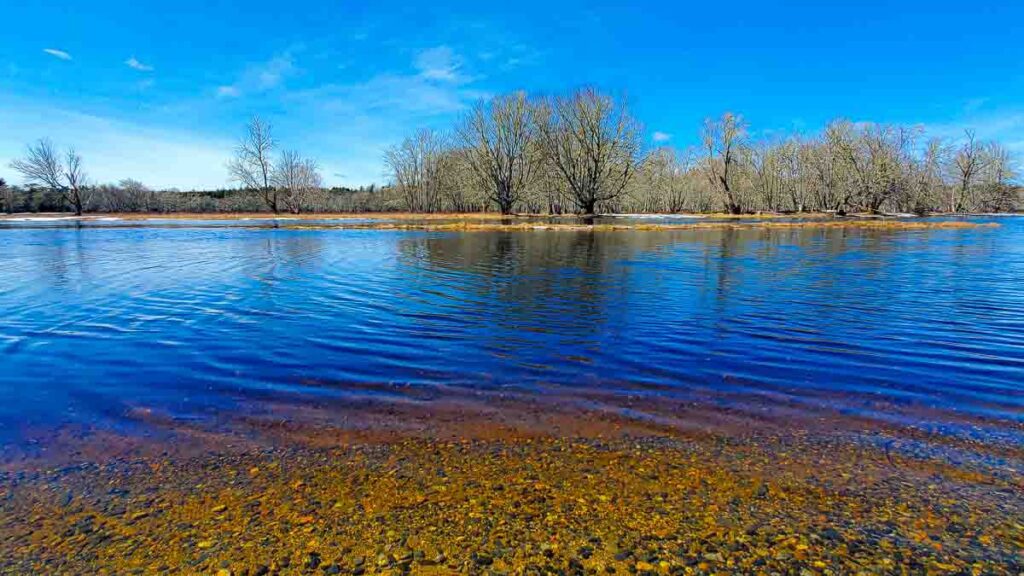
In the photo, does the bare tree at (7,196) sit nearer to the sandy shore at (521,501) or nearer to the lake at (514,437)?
the lake at (514,437)

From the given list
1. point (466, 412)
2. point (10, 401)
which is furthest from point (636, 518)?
point (10, 401)

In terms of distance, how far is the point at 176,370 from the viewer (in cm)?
641

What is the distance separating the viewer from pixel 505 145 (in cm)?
6569

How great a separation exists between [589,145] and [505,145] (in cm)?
1206

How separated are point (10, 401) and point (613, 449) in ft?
21.1

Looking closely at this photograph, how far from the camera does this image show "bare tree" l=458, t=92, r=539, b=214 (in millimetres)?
63269

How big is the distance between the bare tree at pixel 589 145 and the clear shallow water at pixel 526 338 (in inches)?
1785

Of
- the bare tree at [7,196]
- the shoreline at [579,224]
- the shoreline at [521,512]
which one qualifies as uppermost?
the bare tree at [7,196]

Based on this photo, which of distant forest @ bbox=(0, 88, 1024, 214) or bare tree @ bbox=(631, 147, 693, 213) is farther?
bare tree @ bbox=(631, 147, 693, 213)

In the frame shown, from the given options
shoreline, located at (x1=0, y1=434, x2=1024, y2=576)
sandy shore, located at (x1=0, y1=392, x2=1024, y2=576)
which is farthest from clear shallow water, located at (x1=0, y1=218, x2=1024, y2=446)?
shoreline, located at (x1=0, y1=434, x2=1024, y2=576)

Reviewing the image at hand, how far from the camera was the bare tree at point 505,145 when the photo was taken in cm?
6327

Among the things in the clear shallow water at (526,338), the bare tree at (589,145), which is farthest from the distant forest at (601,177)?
the clear shallow water at (526,338)

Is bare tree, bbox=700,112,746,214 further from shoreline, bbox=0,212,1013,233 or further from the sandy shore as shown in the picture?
the sandy shore

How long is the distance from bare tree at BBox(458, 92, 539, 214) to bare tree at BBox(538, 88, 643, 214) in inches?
98.6
